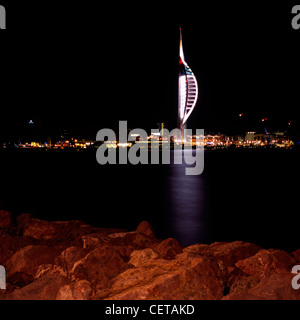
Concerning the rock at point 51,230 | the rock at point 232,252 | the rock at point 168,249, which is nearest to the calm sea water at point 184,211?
the rock at point 51,230

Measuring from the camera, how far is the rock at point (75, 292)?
305 cm

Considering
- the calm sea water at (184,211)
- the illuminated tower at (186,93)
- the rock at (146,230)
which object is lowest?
the calm sea water at (184,211)

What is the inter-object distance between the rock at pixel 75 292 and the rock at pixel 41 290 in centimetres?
17

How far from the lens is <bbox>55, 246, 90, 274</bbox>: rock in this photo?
396 cm

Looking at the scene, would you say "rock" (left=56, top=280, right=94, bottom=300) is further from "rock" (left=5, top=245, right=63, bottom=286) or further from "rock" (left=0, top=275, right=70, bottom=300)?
"rock" (left=5, top=245, right=63, bottom=286)

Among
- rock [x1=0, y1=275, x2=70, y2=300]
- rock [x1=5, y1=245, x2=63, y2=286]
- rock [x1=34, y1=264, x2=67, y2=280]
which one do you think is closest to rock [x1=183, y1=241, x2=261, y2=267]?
rock [x1=34, y1=264, x2=67, y2=280]

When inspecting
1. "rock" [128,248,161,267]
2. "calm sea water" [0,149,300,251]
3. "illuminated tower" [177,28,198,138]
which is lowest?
"calm sea water" [0,149,300,251]

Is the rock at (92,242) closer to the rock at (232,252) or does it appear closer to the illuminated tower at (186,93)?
the rock at (232,252)

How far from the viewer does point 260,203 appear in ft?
49.8

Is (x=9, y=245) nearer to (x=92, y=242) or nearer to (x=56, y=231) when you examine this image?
(x=92, y=242)

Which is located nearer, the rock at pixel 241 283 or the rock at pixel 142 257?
the rock at pixel 241 283
